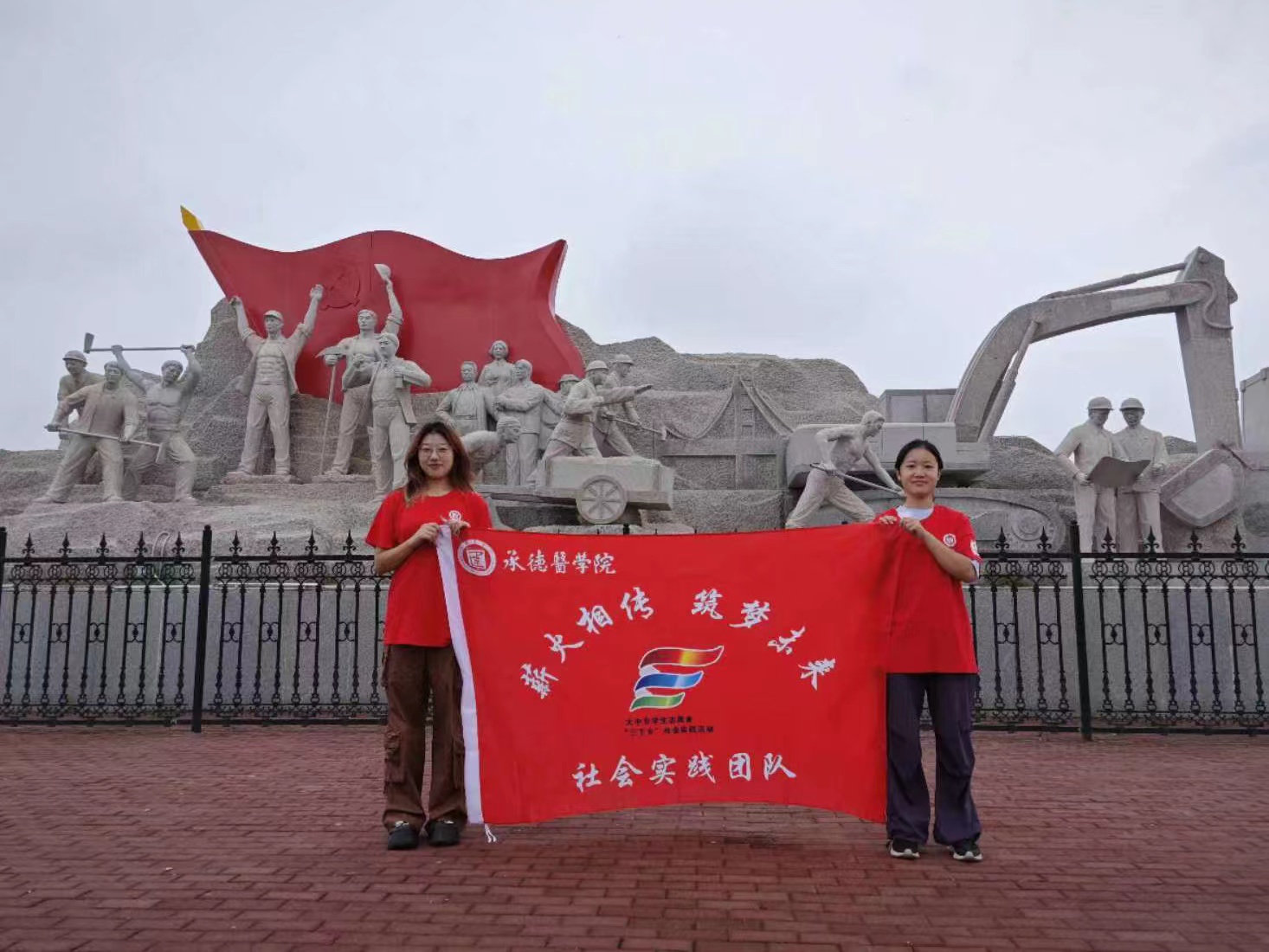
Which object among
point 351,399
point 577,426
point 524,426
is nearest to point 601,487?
point 577,426

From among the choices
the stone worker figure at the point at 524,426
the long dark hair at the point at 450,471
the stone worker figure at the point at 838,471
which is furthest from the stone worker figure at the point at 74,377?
the long dark hair at the point at 450,471

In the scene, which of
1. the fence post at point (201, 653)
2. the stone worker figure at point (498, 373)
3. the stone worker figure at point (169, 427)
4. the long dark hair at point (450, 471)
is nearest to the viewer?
the long dark hair at point (450, 471)

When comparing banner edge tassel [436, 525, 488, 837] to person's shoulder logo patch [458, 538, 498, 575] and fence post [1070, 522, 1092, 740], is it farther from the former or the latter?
fence post [1070, 522, 1092, 740]

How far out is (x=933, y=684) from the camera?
3906mm

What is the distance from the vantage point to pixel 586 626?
4.29 meters

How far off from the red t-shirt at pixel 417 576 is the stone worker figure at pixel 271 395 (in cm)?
1285

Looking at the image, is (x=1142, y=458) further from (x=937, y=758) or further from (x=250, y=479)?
(x=250, y=479)

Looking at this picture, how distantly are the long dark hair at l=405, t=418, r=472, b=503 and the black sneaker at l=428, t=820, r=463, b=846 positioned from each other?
1.37m

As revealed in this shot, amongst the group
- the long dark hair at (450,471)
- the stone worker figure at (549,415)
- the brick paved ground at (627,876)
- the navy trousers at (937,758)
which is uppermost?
the stone worker figure at (549,415)

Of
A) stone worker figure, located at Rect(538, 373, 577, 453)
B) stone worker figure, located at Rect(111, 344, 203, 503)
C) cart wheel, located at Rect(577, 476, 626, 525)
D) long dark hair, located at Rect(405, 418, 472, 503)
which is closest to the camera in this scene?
long dark hair, located at Rect(405, 418, 472, 503)

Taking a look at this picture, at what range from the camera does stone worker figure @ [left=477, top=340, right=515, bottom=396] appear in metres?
16.3

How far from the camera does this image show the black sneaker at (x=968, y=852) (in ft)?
12.5

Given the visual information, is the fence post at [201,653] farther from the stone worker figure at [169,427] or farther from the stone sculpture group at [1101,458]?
the stone sculpture group at [1101,458]

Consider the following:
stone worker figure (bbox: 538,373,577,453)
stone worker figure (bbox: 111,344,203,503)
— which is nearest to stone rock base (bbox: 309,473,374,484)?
stone worker figure (bbox: 111,344,203,503)
